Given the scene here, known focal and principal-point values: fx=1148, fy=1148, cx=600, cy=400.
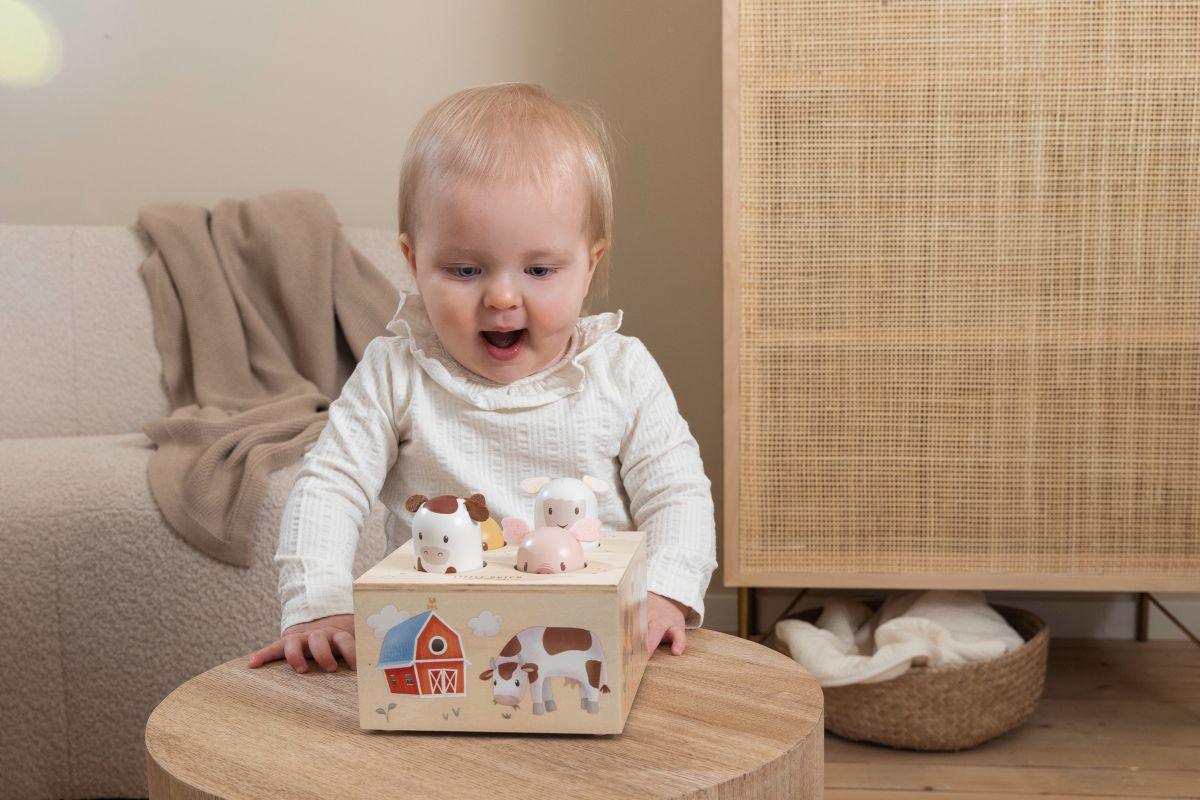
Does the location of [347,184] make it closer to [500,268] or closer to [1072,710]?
[500,268]

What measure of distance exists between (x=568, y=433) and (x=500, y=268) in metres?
0.17

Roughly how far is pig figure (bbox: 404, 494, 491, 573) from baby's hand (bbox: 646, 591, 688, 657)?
0.17 metres

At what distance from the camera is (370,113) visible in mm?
2098

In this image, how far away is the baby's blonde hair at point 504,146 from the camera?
846 mm

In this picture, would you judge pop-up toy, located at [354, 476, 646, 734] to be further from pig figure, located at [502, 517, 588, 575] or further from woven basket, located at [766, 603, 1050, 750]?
woven basket, located at [766, 603, 1050, 750]

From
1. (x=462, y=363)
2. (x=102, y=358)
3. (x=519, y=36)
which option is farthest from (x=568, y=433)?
(x=519, y=36)

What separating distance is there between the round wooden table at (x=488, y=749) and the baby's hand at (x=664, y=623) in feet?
0.12

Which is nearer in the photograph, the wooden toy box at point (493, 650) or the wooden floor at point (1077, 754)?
the wooden toy box at point (493, 650)

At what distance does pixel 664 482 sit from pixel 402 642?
379mm

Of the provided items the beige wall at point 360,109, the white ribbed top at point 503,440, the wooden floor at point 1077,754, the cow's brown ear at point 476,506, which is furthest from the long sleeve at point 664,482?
the beige wall at point 360,109

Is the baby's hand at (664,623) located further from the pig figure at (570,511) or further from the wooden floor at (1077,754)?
the wooden floor at (1077,754)

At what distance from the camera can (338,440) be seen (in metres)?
0.96

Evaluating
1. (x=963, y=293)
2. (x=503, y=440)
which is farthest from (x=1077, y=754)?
(x=503, y=440)

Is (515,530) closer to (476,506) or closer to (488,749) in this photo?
(476,506)
